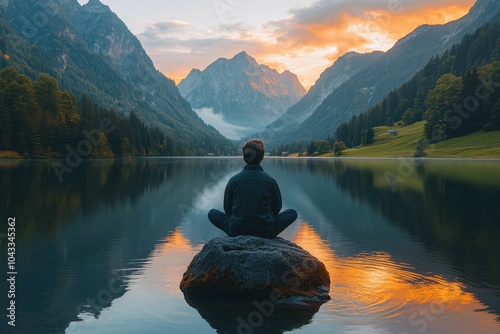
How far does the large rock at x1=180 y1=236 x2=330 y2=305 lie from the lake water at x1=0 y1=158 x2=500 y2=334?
675mm

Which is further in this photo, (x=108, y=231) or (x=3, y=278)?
(x=108, y=231)

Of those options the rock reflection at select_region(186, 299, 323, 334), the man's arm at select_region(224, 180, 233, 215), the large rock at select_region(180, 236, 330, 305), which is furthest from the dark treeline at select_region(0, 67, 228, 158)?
the rock reflection at select_region(186, 299, 323, 334)

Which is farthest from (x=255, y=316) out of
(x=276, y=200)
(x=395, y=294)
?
(x=395, y=294)

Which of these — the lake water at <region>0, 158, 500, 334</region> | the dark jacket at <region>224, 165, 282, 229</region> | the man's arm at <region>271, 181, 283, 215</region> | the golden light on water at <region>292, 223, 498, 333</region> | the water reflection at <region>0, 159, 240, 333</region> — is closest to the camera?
the lake water at <region>0, 158, 500, 334</region>

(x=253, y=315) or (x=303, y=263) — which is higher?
(x=303, y=263)

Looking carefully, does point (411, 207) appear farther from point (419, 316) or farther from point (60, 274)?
point (60, 274)

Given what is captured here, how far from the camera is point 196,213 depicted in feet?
115

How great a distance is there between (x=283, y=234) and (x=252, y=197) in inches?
447

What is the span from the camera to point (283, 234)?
26406mm

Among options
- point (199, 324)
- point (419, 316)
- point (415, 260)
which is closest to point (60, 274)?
point (199, 324)

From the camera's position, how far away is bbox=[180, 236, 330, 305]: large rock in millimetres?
13797

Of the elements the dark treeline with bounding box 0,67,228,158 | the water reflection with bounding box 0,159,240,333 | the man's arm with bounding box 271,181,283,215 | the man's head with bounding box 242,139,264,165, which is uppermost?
the dark treeline with bounding box 0,67,228,158

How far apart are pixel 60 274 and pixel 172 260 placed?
14.8ft

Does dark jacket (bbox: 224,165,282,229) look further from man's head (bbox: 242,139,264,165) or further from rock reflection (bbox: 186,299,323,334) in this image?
rock reflection (bbox: 186,299,323,334)
